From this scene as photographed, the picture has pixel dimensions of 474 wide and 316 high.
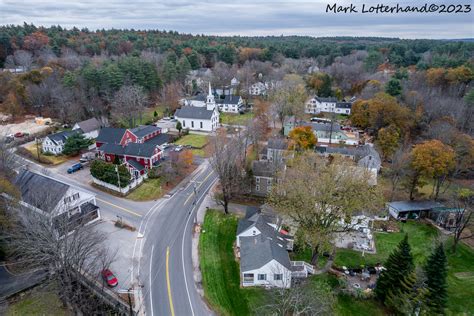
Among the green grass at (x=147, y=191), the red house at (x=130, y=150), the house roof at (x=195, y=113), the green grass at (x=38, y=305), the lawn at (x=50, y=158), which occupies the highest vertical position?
the house roof at (x=195, y=113)

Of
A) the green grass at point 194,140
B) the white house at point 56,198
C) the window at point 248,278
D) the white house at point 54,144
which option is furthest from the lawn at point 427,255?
the white house at point 54,144

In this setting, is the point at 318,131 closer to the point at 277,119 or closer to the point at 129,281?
the point at 277,119

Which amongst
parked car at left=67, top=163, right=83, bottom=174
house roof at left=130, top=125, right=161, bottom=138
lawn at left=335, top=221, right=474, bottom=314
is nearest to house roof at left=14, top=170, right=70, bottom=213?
parked car at left=67, top=163, right=83, bottom=174

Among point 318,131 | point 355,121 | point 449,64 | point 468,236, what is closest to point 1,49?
point 318,131

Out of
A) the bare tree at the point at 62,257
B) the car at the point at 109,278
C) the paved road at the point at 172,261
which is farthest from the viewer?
the car at the point at 109,278

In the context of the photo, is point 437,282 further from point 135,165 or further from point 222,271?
point 135,165

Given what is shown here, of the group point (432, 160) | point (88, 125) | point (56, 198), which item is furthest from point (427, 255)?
point (88, 125)

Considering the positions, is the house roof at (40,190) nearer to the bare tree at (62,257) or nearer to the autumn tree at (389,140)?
the bare tree at (62,257)
